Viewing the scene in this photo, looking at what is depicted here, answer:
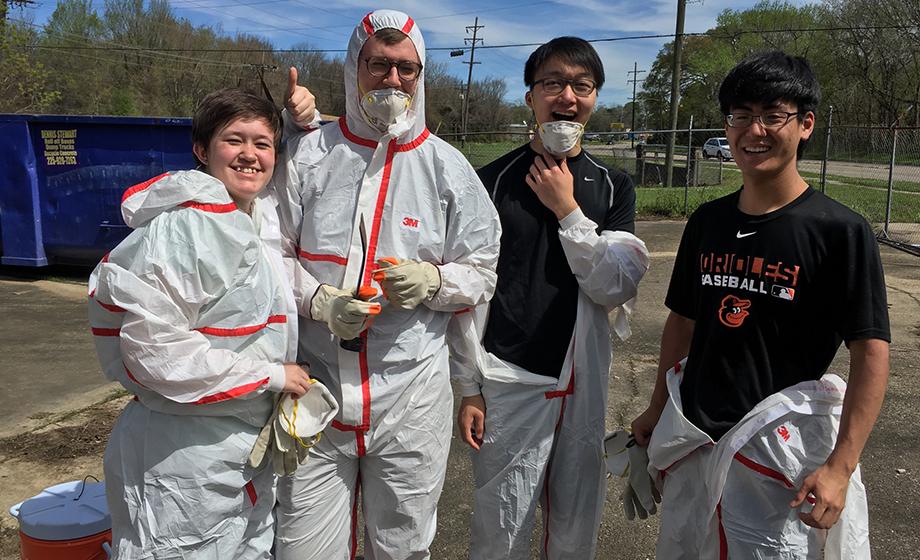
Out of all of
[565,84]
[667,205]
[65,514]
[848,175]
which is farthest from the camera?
[848,175]

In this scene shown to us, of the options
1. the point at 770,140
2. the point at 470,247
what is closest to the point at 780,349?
the point at 770,140

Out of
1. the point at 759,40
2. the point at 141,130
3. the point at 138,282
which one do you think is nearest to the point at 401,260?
the point at 138,282

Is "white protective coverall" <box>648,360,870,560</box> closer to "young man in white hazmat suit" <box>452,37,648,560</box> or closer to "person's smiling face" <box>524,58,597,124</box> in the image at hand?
"young man in white hazmat suit" <box>452,37,648,560</box>

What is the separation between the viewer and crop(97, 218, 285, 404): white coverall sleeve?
1555 mm

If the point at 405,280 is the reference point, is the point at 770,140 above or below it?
above

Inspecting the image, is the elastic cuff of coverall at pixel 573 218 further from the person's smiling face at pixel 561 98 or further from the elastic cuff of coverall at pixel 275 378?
the elastic cuff of coverall at pixel 275 378

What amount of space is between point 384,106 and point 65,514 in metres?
1.69

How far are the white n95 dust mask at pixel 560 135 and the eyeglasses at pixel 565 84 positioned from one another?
11 cm

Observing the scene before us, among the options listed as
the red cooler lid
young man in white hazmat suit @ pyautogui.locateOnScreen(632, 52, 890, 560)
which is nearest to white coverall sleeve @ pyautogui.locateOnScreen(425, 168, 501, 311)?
young man in white hazmat suit @ pyautogui.locateOnScreen(632, 52, 890, 560)

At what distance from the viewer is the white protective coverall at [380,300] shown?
2.06 m

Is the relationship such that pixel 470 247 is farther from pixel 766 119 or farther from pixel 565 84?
pixel 766 119

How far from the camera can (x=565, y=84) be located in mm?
2260

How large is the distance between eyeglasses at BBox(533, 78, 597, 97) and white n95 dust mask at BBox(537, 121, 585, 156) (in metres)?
0.11

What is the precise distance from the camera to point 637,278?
2277 mm
